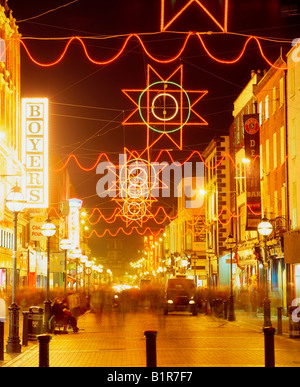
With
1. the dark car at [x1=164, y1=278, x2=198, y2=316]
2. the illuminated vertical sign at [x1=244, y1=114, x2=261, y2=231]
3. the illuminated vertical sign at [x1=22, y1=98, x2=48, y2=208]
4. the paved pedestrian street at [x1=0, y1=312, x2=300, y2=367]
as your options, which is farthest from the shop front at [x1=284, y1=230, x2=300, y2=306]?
the illuminated vertical sign at [x1=22, y1=98, x2=48, y2=208]

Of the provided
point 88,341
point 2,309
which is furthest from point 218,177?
point 88,341

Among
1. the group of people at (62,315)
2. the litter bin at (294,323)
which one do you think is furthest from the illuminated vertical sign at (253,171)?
the litter bin at (294,323)

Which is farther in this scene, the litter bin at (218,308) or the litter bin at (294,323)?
the litter bin at (218,308)

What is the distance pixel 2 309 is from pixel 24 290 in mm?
7469

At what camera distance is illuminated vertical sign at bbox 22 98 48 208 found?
41.9 meters

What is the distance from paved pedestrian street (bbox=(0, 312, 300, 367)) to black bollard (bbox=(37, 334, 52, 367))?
10.3 feet

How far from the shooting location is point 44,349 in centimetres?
1492

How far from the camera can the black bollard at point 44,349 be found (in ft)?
48.7

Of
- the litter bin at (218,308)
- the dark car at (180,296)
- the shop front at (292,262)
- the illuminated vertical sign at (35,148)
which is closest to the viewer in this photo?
the shop front at (292,262)

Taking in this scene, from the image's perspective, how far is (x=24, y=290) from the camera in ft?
156

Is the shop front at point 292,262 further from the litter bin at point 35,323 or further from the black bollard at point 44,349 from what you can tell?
the black bollard at point 44,349

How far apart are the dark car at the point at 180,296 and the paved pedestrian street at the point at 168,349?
41.5ft
